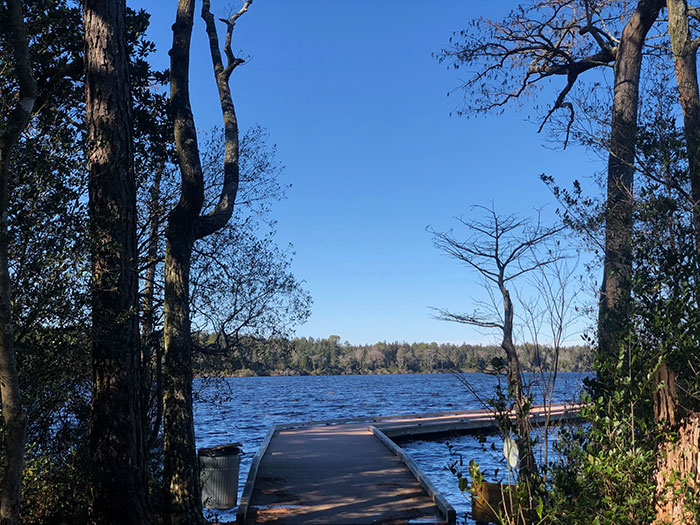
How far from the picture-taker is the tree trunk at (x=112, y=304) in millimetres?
7043

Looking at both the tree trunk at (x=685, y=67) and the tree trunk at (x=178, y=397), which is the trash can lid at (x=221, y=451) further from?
the tree trunk at (x=685, y=67)

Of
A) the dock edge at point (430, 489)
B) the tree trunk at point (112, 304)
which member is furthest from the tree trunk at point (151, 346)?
the dock edge at point (430, 489)

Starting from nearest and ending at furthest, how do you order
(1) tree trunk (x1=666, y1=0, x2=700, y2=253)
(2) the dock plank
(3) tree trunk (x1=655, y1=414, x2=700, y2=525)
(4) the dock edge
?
(3) tree trunk (x1=655, y1=414, x2=700, y2=525) → (4) the dock edge → (1) tree trunk (x1=666, y1=0, x2=700, y2=253) → (2) the dock plank

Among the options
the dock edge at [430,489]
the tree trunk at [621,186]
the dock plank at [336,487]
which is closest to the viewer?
the tree trunk at [621,186]

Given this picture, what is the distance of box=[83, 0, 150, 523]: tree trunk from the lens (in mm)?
7043

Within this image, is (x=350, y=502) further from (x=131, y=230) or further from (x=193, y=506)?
(x=131, y=230)

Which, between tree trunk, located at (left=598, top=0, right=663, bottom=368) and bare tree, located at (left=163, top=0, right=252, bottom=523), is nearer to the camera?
tree trunk, located at (left=598, top=0, right=663, bottom=368)

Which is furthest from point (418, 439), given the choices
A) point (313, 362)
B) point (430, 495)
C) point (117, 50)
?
point (313, 362)

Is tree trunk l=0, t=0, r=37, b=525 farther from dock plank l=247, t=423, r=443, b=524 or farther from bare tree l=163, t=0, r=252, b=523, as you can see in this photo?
dock plank l=247, t=423, r=443, b=524

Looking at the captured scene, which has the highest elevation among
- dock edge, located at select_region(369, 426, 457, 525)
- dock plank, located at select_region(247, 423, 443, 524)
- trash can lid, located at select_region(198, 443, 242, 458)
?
trash can lid, located at select_region(198, 443, 242, 458)

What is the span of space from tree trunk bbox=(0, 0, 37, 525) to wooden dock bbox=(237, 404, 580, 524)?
413cm

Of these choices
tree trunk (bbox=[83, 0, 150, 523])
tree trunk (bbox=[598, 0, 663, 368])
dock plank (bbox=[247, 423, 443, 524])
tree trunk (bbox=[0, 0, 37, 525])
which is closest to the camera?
tree trunk (bbox=[0, 0, 37, 525])

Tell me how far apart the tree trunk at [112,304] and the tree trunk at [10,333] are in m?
1.91

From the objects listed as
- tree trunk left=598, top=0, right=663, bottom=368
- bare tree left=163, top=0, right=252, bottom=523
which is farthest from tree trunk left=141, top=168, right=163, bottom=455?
tree trunk left=598, top=0, right=663, bottom=368
